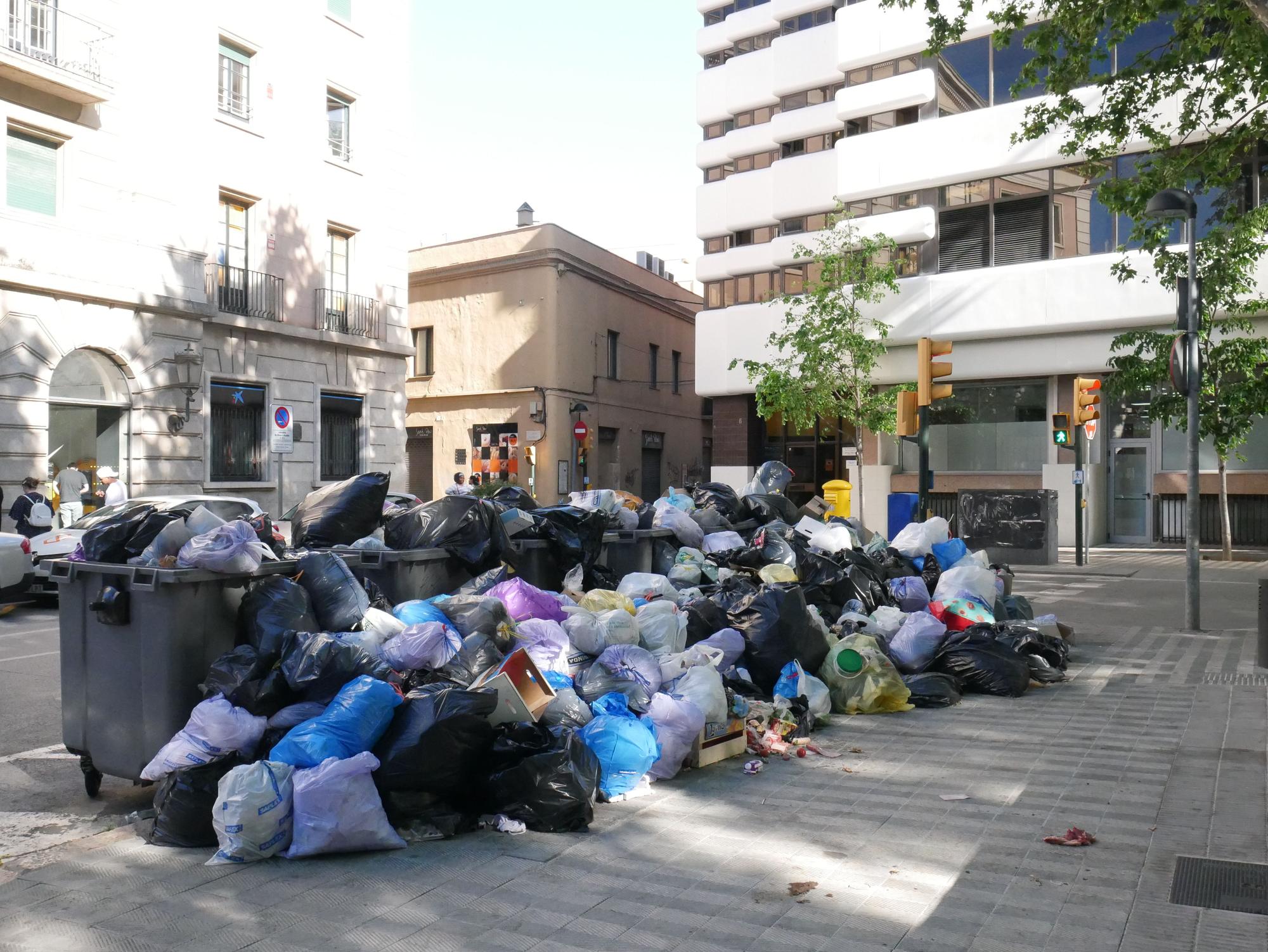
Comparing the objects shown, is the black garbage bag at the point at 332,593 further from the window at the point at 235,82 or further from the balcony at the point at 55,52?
the window at the point at 235,82

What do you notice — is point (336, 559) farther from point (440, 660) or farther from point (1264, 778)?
point (1264, 778)

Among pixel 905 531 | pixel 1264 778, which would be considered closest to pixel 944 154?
pixel 905 531

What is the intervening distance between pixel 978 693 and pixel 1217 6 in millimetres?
7259

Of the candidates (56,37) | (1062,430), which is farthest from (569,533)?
(56,37)

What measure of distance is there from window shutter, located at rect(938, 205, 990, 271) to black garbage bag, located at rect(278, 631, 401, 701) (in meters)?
21.3

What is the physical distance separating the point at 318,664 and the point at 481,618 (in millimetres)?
949

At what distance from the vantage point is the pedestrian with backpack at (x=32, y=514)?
13.5 metres

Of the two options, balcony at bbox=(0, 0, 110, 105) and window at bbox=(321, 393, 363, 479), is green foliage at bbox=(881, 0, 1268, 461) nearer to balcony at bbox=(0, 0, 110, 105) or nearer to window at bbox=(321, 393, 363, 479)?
balcony at bbox=(0, 0, 110, 105)

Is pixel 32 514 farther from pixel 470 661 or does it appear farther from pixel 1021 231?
pixel 1021 231

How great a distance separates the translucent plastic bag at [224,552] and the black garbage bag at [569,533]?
252 centimetres

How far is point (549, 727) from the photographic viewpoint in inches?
186

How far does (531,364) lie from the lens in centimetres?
3127

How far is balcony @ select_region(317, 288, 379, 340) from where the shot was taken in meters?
21.4

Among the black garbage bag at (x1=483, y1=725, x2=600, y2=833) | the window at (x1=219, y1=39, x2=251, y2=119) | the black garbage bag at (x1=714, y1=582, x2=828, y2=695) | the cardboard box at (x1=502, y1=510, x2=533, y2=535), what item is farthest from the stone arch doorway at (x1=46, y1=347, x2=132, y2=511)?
the black garbage bag at (x1=483, y1=725, x2=600, y2=833)
